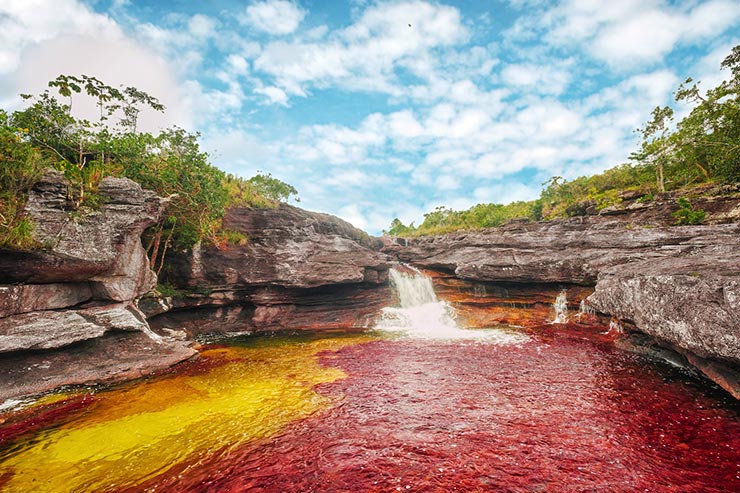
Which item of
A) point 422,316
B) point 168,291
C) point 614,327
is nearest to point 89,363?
point 168,291

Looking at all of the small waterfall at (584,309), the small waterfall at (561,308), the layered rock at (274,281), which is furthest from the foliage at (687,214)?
the layered rock at (274,281)

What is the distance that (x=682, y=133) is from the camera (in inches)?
1036

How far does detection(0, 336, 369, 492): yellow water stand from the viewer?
237 inches

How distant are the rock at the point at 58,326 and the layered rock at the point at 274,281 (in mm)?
5707

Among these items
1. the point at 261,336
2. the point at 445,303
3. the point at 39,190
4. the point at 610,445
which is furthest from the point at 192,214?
the point at 610,445

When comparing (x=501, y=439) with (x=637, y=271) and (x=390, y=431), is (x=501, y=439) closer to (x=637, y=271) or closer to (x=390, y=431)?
(x=390, y=431)

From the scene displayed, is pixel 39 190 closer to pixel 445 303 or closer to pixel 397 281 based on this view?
pixel 397 281

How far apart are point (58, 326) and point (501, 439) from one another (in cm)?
1523

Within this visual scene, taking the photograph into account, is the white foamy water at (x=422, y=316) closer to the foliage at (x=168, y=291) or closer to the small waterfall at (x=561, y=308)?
the small waterfall at (x=561, y=308)

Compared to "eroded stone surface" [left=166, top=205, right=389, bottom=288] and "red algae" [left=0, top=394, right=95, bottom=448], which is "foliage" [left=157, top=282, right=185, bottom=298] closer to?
"eroded stone surface" [left=166, top=205, right=389, bottom=288]

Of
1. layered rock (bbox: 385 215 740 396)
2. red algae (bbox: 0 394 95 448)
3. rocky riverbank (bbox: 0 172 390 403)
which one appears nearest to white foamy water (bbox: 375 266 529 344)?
layered rock (bbox: 385 215 740 396)

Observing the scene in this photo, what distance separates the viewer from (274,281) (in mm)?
22875

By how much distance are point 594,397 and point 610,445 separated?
3.24 meters

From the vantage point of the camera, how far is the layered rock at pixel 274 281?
2150 centimetres
